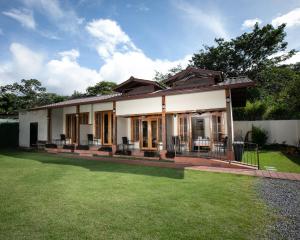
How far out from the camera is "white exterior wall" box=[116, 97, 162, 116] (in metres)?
11.1

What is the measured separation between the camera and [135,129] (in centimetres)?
1439

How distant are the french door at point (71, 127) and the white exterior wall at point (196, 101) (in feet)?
30.1

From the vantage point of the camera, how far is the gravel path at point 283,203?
10.5ft

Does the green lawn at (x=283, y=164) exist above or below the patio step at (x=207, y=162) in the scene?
below

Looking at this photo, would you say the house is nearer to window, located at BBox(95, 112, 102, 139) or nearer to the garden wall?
window, located at BBox(95, 112, 102, 139)

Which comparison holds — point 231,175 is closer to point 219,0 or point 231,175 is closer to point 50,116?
point 219,0

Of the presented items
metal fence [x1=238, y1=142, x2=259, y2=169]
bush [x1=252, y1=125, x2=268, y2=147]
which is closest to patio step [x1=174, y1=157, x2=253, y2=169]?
metal fence [x1=238, y1=142, x2=259, y2=169]

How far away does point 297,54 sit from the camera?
2444 centimetres

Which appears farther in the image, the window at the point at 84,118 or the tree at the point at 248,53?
the tree at the point at 248,53

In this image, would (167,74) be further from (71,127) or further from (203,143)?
(203,143)

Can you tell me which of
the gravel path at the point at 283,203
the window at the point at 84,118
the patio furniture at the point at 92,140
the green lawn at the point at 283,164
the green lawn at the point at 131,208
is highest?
the window at the point at 84,118

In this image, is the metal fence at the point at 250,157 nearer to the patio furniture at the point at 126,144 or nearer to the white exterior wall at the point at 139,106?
the white exterior wall at the point at 139,106

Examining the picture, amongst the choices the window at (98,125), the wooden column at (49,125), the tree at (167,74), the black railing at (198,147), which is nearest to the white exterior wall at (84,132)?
the window at (98,125)

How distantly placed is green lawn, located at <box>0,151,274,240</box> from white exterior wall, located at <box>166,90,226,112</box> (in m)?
3.93
